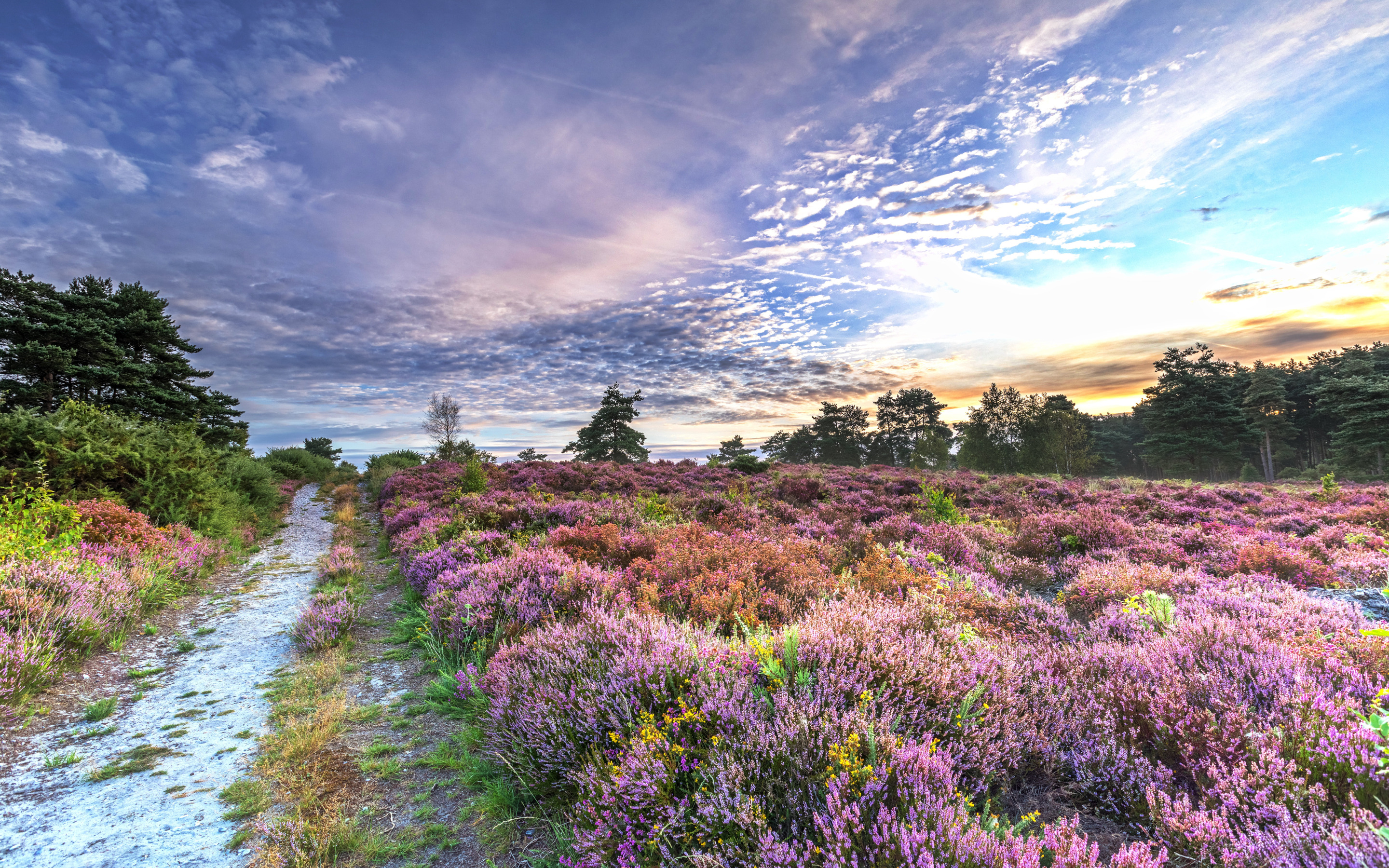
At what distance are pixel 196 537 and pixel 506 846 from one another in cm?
1201

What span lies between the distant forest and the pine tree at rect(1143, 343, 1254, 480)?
4.1 inches

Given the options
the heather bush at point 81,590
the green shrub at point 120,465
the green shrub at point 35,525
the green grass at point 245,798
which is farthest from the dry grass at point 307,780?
the green shrub at point 120,465

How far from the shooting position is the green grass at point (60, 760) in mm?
4137

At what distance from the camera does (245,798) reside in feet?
12.0

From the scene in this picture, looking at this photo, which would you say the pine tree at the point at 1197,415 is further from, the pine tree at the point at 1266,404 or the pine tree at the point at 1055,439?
the pine tree at the point at 1055,439

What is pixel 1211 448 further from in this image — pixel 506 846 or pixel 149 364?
pixel 149 364

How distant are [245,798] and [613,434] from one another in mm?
33946

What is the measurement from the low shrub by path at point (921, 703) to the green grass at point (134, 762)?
224 centimetres

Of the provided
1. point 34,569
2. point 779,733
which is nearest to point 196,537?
point 34,569

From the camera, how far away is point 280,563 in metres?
11.5

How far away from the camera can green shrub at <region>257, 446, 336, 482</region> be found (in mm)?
31531

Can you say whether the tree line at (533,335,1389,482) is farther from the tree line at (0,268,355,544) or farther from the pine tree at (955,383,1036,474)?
the tree line at (0,268,355,544)

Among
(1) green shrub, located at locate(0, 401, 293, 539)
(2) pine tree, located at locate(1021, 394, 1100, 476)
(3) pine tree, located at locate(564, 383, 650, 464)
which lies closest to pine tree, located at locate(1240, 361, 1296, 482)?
(2) pine tree, located at locate(1021, 394, 1100, 476)

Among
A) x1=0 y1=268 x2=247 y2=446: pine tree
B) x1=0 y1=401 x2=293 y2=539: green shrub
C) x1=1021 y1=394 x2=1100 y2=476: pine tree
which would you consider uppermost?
x1=0 y1=268 x2=247 y2=446: pine tree
